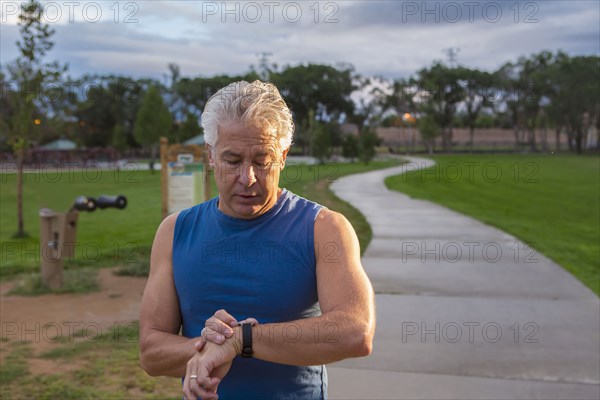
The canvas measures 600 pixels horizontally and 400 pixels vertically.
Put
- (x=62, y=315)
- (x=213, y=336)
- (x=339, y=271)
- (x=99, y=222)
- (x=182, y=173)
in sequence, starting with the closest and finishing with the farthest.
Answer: (x=213, y=336), (x=339, y=271), (x=62, y=315), (x=182, y=173), (x=99, y=222)

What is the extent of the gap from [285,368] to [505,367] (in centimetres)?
325

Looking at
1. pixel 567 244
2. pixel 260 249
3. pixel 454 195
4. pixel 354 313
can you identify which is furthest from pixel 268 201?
pixel 454 195

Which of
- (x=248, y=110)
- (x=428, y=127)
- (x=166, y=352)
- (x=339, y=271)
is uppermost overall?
(x=428, y=127)

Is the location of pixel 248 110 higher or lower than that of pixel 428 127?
lower

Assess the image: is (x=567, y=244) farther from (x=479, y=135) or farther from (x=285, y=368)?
(x=479, y=135)

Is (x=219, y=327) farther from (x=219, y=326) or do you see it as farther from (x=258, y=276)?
(x=258, y=276)

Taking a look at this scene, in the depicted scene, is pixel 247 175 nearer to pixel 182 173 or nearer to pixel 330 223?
pixel 330 223

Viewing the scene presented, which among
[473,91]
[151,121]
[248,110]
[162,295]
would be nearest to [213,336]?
[162,295]

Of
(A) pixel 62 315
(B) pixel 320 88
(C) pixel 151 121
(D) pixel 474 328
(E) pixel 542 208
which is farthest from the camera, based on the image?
(B) pixel 320 88

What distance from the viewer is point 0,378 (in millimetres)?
4578

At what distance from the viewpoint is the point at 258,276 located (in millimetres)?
1879

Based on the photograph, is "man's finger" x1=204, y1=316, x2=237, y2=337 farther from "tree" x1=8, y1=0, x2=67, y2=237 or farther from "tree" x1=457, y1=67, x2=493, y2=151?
"tree" x1=457, y1=67, x2=493, y2=151

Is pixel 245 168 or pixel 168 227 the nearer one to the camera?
pixel 245 168

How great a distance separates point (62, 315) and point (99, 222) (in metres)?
8.63
